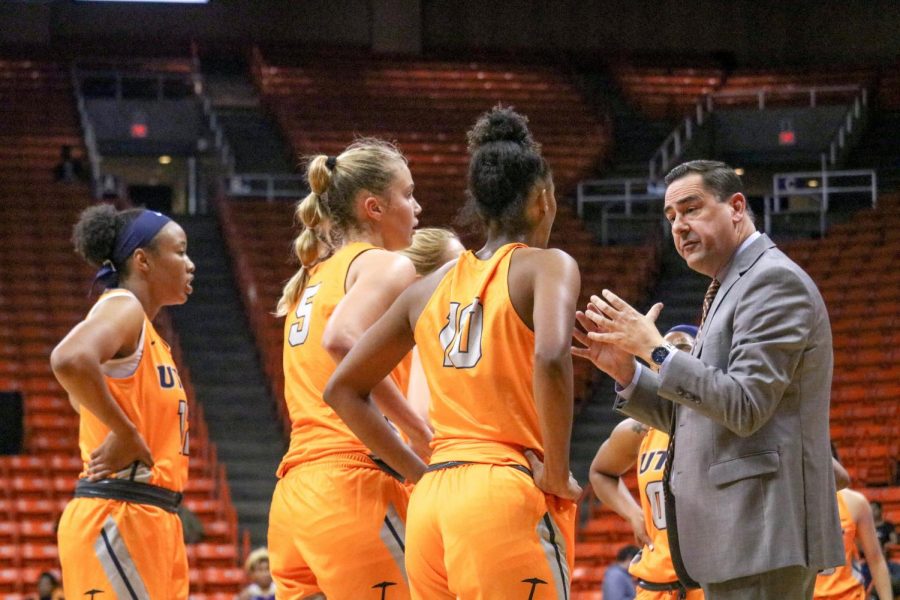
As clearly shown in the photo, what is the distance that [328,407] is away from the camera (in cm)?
397

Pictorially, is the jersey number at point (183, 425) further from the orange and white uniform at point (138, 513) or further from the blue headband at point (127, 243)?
the blue headband at point (127, 243)

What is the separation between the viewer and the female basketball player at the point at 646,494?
17.5ft

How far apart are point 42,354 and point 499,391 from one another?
10955 mm

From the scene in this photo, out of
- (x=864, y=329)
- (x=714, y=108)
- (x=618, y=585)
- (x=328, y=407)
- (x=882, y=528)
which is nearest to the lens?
(x=328, y=407)

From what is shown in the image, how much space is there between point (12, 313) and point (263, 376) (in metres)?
2.66

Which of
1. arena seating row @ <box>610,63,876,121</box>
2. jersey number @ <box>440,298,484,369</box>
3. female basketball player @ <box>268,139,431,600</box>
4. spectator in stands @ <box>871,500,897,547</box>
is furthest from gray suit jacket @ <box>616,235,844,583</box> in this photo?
arena seating row @ <box>610,63,876,121</box>

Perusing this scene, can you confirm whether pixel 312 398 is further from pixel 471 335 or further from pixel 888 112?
pixel 888 112

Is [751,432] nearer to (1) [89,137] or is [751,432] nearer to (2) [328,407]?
(2) [328,407]

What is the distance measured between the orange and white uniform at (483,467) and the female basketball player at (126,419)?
139 centimetres

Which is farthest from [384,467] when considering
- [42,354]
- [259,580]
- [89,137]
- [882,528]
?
[89,137]

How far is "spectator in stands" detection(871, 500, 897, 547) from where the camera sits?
9633 mm

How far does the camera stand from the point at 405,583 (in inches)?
149

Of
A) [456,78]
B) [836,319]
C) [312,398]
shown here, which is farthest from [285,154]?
[312,398]

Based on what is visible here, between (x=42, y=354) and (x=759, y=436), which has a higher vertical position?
(x=759, y=436)
